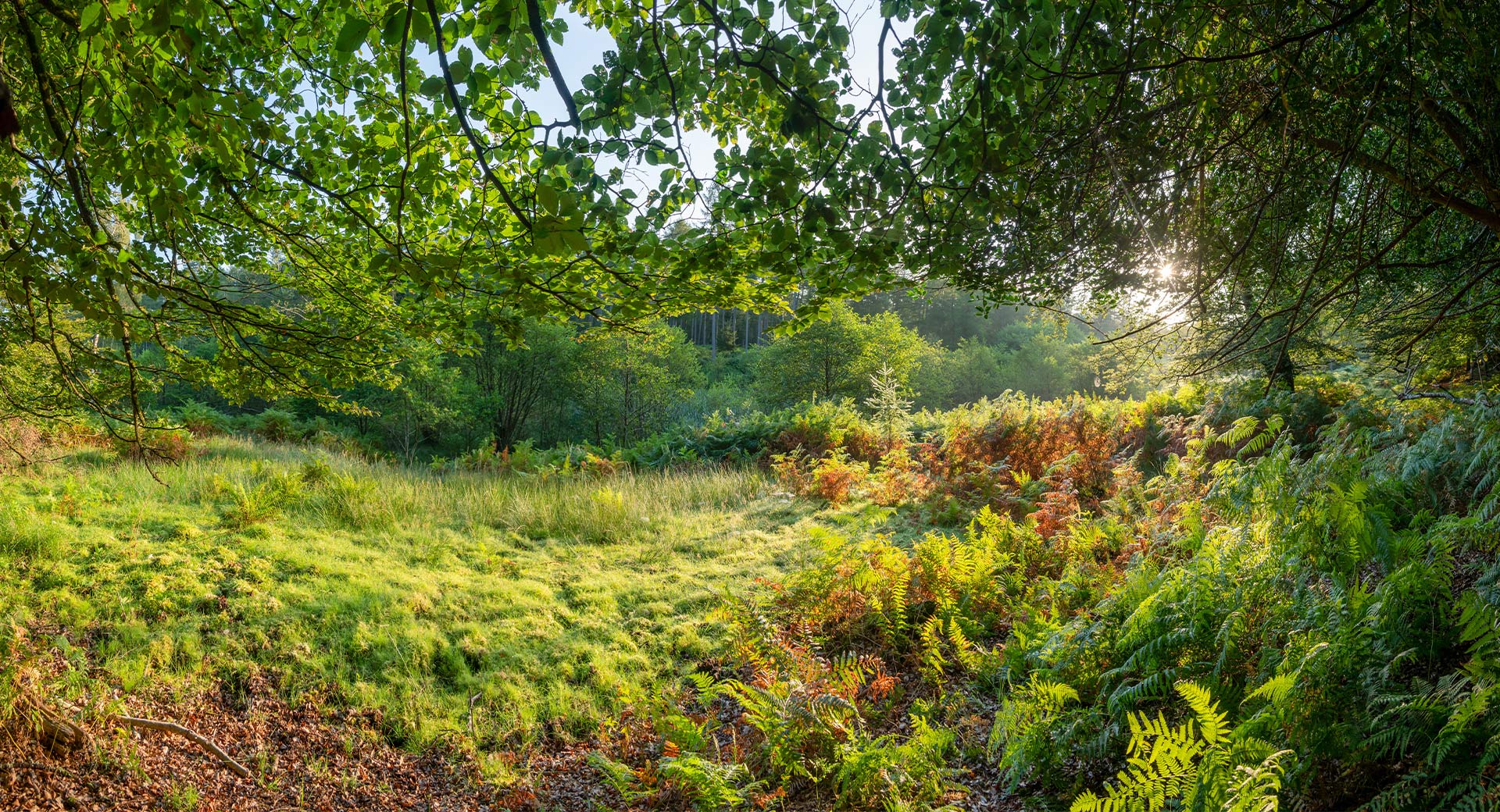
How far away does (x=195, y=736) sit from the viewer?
3.50 m

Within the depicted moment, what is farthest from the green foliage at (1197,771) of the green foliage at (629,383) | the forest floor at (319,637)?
the green foliage at (629,383)

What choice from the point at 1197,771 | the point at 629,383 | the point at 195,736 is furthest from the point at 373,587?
the point at 629,383

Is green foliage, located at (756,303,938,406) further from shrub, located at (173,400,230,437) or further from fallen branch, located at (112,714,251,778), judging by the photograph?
fallen branch, located at (112,714,251,778)

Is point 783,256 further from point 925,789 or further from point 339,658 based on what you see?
point 339,658

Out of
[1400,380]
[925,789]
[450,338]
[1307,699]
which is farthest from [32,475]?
[1400,380]

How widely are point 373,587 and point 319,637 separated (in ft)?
2.71

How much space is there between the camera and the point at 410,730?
4035mm

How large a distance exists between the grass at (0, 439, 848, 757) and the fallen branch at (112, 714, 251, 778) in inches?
15.4

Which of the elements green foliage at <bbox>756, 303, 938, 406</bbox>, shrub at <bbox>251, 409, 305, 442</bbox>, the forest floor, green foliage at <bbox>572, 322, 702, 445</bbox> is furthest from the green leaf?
green foliage at <bbox>572, 322, 702, 445</bbox>

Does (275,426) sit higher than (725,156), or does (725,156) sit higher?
(725,156)

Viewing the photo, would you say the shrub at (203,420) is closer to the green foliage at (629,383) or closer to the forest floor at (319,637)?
the forest floor at (319,637)

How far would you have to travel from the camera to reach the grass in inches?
165

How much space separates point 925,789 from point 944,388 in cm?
3430

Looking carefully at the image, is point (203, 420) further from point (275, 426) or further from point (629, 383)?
point (629, 383)
